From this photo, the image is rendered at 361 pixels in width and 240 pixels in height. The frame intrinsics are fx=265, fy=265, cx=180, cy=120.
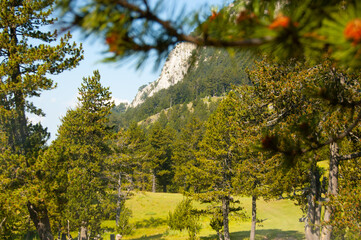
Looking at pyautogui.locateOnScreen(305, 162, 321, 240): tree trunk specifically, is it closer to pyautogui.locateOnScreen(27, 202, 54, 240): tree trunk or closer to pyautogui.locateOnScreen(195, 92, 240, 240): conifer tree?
pyautogui.locateOnScreen(195, 92, 240, 240): conifer tree

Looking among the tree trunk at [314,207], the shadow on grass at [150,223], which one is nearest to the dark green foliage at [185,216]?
the shadow on grass at [150,223]

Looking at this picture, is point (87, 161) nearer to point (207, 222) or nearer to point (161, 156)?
point (207, 222)

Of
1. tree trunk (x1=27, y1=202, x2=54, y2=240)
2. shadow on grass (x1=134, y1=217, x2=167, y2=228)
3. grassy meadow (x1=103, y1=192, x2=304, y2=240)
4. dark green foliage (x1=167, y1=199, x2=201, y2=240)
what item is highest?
tree trunk (x1=27, y1=202, x2=54, y2=240)

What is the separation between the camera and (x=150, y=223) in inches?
1203

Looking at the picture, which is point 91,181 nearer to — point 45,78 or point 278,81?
point 45,78

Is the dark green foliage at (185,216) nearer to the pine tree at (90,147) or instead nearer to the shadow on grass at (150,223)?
the pine tree at (90,147)

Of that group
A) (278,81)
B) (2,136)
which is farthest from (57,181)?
(278,81)

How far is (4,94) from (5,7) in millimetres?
3066

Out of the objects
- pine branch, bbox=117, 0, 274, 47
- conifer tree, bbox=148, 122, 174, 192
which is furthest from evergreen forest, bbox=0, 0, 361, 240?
conifer tree, bbox=148, 122, 174, 192

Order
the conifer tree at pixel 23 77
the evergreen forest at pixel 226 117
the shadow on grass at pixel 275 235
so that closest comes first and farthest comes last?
the evergreen forest at pixel 226 117 < the conifer tree at pixel 23 77 < the shadow on grass at pixel 275 235

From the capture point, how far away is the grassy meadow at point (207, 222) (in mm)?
21594

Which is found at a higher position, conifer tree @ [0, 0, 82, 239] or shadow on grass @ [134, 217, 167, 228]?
conifer tree @ [0, 0, 82, 239]

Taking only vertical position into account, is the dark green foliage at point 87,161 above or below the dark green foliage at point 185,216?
above

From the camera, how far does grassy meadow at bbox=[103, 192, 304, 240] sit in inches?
850
